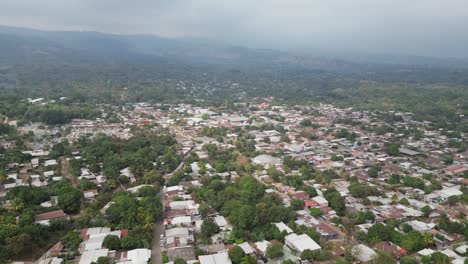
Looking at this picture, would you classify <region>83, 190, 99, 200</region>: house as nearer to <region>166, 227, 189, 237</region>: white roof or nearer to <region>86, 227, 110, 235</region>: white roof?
<region>86, 227, 110, 235</region>: white roof

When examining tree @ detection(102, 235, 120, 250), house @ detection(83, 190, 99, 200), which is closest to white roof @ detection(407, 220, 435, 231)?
tree @ detection(102, 235, 120, 250)

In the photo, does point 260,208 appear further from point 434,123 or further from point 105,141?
point 434,123

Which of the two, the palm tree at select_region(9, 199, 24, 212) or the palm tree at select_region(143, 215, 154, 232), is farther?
the palm tree at select_region(9, 199, 24, 212)

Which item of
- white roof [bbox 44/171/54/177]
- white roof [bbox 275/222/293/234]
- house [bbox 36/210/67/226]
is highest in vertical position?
white roof [bbox 275/222/293/234]

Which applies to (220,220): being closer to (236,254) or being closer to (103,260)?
(236,254)

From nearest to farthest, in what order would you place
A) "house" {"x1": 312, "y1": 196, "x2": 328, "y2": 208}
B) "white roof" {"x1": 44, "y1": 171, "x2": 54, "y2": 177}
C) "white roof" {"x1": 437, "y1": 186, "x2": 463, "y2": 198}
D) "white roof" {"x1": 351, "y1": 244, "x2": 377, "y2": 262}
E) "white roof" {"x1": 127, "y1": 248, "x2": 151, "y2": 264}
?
"white roof" {"x1": 127, "y1": 248, "x2": 151, "y2": 264}, "white roof" {"x1": 351, "y1": 244, "x2": 377, "y2": 262}, "house" {"x1": 312, "y1": 196, "x2": 328, "y2": 208}, "white roof" {"x1": 437, "y1": 186, "x2": 463, "y2": 198}, "white roof" {"x1": 44, "y1": 171, "x2": 54, "y2": 177}

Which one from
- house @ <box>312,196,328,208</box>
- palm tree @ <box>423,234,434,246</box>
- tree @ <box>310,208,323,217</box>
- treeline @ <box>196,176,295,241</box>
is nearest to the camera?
palm tree @ <box>423,234,434,246</box>

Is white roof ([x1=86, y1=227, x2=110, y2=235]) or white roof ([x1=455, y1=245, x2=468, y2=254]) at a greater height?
white roof ([x1=455, y1=245, x2=468, y2=254])
